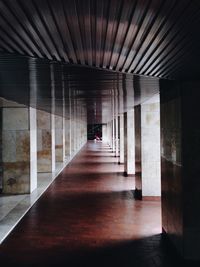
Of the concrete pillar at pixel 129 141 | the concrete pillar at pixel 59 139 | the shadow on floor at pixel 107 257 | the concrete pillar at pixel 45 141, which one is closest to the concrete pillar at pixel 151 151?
the shadow on floor at pixel 107 257

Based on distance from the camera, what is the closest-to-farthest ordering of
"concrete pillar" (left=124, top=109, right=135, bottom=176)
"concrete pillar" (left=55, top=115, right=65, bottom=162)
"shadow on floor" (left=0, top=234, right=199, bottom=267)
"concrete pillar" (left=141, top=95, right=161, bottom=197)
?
1. "shadow on floor" (left=0, top=234, right=199, bottom=267)
2. "concrete pillar" (left=141, top=95, right=161, bottom=197)
3. "concrete pillar" (left=124, top=109, right=135, bottom=176)
4. "concrete pillar" (left=55, top=115, right=65, bottom=162)

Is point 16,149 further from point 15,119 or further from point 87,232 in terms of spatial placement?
point 87,232

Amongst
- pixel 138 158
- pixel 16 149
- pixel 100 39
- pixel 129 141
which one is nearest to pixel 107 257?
pixel 100 39

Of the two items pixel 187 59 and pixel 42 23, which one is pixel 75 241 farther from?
pixel 42 23

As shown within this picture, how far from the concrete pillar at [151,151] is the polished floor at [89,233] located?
0.62 m

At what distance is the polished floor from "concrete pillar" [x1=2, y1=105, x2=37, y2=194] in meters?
1.06

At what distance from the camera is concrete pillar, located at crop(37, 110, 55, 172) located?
62.4ft

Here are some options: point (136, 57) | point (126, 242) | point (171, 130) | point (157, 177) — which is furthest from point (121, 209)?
point (136, 57)

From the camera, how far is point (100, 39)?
431 cm

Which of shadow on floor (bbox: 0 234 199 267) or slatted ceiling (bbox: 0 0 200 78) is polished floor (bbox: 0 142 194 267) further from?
slatted ceiling (bbox: 0 0 200 78)

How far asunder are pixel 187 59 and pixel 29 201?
26.4 ft

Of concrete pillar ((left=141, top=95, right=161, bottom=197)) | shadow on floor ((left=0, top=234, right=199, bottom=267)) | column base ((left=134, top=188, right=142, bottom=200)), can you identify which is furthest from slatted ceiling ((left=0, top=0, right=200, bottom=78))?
column base ((left=134, top=188, right=142, bottom=200))

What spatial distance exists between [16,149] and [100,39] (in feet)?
30.2

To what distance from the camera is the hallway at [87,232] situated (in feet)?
22.1
